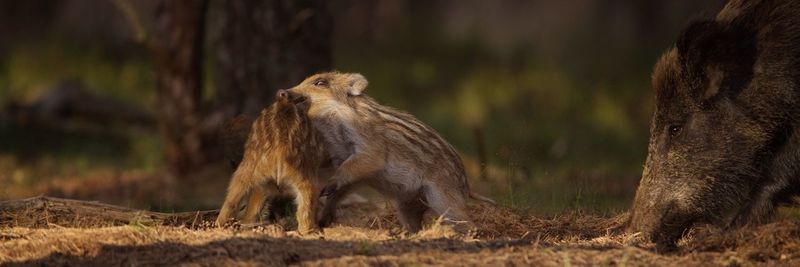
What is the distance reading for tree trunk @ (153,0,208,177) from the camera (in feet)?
42.8

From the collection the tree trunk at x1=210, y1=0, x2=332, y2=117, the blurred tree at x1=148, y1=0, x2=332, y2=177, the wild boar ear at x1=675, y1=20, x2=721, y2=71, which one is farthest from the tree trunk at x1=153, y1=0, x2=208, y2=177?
the wild boar ear at x1=675, y1=20, x2=721, y2=71

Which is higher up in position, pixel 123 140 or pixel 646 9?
pixel 646 9

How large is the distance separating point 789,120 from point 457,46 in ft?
44.9

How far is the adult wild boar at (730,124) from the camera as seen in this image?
7277 millimetres

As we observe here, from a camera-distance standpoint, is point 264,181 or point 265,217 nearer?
point 264,181

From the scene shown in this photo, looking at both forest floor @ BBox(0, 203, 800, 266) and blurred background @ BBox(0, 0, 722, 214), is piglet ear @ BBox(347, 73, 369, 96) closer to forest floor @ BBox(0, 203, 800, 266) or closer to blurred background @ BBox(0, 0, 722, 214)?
forest floor @ BBox(0, 203, 800, 266)

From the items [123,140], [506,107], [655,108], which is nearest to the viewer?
[655,108]

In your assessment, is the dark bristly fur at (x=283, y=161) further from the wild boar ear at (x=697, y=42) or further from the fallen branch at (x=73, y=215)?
the wild boar ear at (x=697, y=42)

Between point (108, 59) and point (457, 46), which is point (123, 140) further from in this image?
point (457, 46)

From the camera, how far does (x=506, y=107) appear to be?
17.9 metres

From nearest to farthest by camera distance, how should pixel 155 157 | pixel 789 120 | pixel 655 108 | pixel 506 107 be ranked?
pixel 789 120
pixel 655 108
pixel 155 157
pixel 506 107

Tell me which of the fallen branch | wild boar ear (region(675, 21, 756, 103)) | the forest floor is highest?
wild boar ear (region(675, 21, 756, 103))

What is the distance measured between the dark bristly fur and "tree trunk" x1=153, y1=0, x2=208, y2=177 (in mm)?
5781

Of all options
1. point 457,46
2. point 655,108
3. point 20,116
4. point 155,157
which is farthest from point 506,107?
point 655,108
